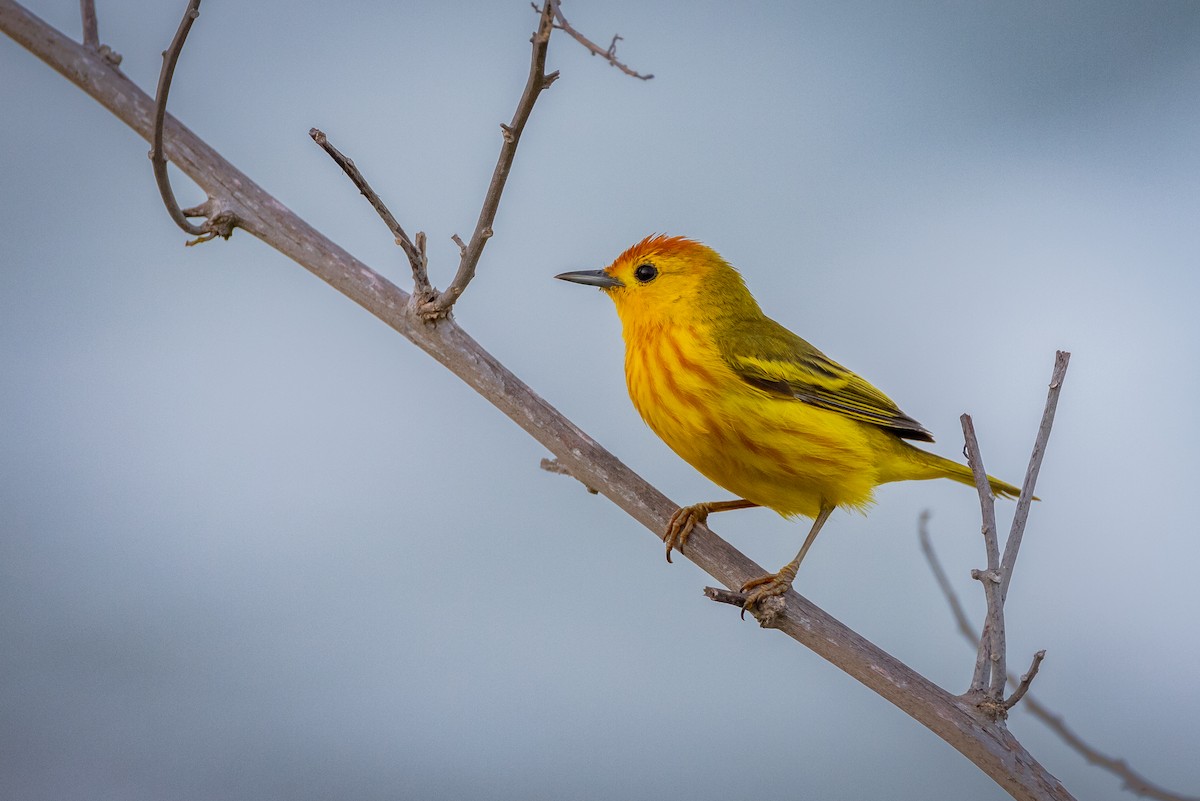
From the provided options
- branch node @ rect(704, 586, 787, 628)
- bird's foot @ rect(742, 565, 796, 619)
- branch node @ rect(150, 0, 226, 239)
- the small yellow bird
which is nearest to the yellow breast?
the small yellow bird

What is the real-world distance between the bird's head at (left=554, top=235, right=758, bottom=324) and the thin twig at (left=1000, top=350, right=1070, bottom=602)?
0.85 meters

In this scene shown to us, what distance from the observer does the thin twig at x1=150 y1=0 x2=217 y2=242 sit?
1792 millimetres

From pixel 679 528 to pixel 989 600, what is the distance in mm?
656

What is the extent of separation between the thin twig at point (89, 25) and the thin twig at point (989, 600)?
183 centimetres

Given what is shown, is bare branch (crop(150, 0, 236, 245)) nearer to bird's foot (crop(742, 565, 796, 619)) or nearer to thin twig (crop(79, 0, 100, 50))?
thin twig (crop(79, 0, 100, 50))

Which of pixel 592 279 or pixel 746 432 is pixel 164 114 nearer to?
pixel 592 279

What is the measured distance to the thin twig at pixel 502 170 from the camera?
1.59 metres

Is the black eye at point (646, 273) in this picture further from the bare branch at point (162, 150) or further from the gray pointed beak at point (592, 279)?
the bare branch at point (162, 150)

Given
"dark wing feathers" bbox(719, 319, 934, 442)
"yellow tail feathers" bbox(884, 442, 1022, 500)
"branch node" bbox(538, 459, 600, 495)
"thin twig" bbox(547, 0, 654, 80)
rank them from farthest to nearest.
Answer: "yellow tail feathers" bbox(884, 442, 1022, 500) → "dark wing feathers" bbox(719, 319, 934, 442) → "branch node" bbox(538, 459, 600, 495) → "thin twig" bbox(547, 0, 654, 80)

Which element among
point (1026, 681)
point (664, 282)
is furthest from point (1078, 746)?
point (664, 282)

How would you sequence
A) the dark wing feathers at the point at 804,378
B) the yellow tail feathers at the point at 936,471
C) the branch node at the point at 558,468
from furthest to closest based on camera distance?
1. the yellow tail feathers at the point at 936,471
2. the dark wing feathers at the point at 804,378
3. the branch node at the point at 558,468

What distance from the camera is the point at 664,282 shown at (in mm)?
2559

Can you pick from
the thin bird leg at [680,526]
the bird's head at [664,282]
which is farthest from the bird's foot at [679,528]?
the bird's head at [664,282]

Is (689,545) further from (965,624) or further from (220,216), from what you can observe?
(220,216)
